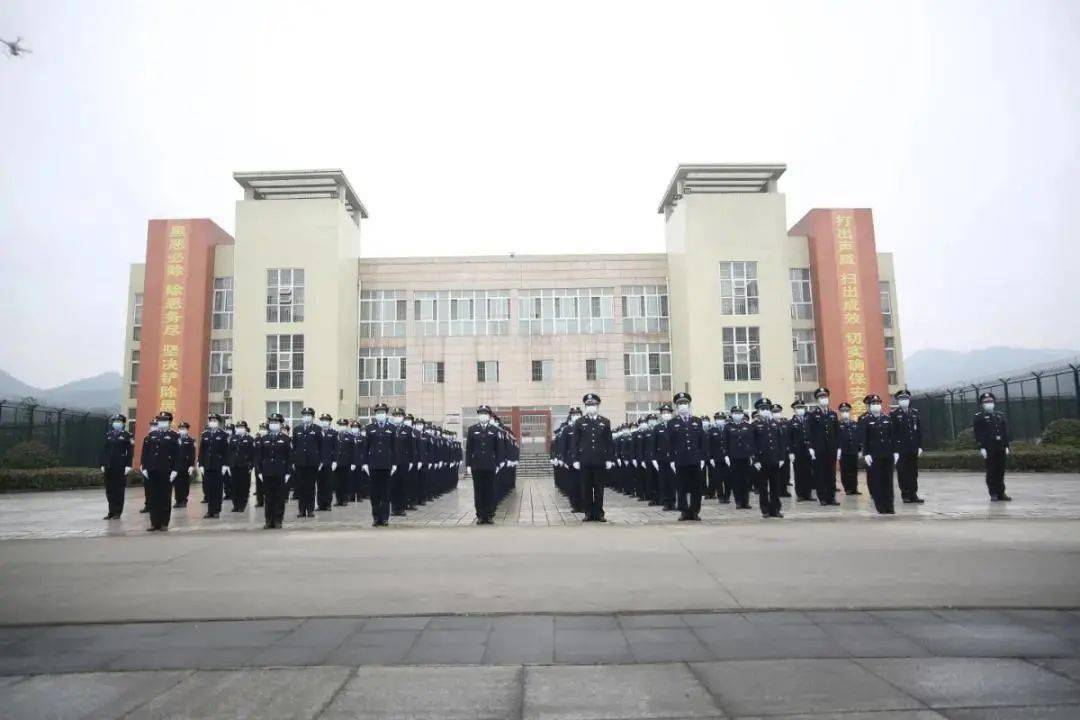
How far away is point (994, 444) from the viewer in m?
13.3

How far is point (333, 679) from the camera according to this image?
3.84 m

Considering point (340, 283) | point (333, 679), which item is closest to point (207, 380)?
point (340, 283)

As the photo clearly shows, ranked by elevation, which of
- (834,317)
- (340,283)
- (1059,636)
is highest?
(340,283)

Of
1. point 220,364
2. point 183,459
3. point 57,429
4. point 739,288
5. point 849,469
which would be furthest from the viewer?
point 220,364

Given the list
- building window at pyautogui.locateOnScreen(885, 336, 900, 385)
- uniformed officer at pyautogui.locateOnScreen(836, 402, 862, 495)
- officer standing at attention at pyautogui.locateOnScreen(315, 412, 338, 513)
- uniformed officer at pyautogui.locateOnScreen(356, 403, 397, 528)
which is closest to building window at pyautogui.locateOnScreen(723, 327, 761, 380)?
building window at pyautogui.locateOnScreen(885, 336, 900, 385)

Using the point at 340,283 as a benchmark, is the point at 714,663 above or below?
below

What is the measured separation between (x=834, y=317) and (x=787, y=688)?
3577 centimetres

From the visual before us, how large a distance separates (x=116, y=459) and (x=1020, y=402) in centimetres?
2831

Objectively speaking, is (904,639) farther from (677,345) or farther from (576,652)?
(677,345)

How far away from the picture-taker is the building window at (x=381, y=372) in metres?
39.9

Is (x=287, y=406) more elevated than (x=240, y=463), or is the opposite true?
(x=287, y=406)

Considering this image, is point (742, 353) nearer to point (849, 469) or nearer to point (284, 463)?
point (849, 469)

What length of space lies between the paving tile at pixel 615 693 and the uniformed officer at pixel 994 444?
11.8 metres

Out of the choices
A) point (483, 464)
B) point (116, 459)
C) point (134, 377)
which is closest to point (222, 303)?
point (134, 377)
